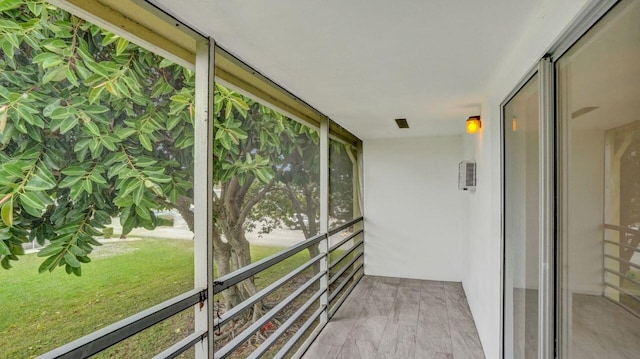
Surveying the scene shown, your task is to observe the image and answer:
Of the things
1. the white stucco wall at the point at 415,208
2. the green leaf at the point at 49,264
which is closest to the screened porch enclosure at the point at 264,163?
the green leaf at the point at 49,264

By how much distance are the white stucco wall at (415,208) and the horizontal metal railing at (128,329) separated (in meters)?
3.76

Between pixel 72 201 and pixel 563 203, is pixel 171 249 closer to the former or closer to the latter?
pixel 72 201

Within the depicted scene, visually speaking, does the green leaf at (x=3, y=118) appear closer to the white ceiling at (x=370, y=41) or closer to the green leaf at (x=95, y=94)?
Answer: the green leaf at (x=95, y=94)

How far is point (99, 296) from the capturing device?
1.11 meters

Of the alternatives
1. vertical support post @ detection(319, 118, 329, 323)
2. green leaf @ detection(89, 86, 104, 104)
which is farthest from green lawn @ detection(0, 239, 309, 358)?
vertical support post @ detection(319, 118, 329, 323)

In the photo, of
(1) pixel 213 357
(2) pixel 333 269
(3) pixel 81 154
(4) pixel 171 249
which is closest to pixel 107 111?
(3) pixel 81 154

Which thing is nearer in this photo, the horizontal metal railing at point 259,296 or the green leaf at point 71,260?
the green leaf at point 71,260

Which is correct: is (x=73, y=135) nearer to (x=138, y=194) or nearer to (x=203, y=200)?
(x=138, y=194)

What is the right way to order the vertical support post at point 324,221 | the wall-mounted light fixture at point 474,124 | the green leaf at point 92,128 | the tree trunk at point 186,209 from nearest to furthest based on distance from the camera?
1. the green leaf at point 92,128
2. the tree trunk at point 186,209
3. the wall-mounted light fixture at point 474,124
4. the vertical support post at point 324,221

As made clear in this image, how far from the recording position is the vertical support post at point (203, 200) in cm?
154

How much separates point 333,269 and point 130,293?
2.70 metres

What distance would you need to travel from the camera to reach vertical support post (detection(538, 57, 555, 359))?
1.30 metres

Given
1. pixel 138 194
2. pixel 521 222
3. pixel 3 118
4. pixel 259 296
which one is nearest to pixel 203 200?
pixel 138 194

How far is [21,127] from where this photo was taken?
87 centimetres
